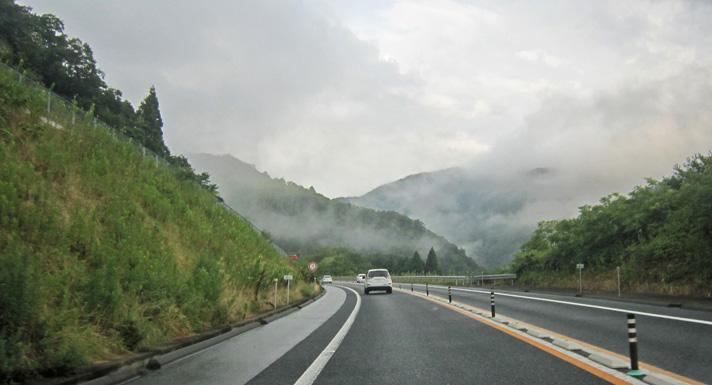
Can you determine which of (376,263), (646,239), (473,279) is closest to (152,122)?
(473,279)

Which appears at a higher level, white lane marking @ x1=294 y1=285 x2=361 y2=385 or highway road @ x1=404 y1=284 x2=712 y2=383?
highway road @ x1=404 y1=284 x2=712 y2=383

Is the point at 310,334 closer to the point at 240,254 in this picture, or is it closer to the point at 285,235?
the point at 240,254

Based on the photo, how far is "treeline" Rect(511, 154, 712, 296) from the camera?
21.1 metres

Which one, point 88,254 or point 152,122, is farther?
point 152,122

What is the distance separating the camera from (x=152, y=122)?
74.8 metres

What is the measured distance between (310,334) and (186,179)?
21.0 m

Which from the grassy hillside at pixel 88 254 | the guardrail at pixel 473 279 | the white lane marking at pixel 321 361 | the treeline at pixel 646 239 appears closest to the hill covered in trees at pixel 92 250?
the grassy hillside at pixel 88 254

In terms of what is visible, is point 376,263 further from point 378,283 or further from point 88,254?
point 88,254

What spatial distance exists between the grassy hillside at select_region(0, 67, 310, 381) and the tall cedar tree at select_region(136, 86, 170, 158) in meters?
47.3

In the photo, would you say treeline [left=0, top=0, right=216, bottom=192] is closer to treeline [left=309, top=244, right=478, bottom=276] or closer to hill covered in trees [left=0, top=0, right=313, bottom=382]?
hill covered in trees [left=0, top=0, right=313, bottom=382]

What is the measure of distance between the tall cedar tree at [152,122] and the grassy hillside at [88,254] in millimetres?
47305

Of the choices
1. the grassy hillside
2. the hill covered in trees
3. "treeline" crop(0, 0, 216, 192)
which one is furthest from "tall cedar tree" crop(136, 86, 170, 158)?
the grassy hillside

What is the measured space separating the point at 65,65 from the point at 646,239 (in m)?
61.4

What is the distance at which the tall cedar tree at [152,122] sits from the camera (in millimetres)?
69062
